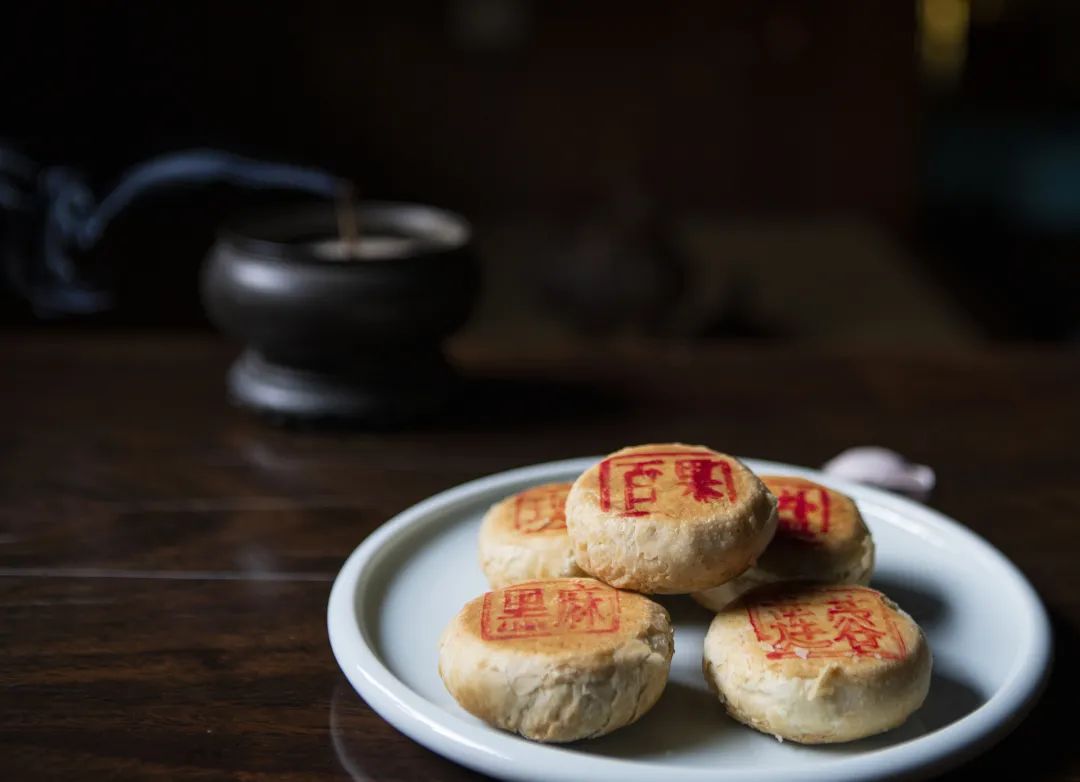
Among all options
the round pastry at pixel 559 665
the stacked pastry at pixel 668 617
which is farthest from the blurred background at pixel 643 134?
the round pastry at pixel 559 665

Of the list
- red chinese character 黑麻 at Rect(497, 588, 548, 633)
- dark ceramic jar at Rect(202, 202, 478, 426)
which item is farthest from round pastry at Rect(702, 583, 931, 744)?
dark ceramic jar at Rect(202, 202, 478, 426)

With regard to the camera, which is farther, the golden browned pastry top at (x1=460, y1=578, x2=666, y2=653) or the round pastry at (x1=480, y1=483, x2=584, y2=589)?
the round pastry at (x1=480, y1=483, x2=584, y2=589)

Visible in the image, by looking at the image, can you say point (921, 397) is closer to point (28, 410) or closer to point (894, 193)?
point (28, 410)

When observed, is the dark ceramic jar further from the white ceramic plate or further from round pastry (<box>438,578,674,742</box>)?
round pastry (<box>438,578,674,742</box>)

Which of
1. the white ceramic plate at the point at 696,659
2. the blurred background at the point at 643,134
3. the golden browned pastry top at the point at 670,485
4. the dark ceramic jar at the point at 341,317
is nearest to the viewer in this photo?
the white ceramic plate at the point at 696,659

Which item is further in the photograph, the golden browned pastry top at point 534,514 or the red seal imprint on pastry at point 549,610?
the golden browned pastry top at point 534,514

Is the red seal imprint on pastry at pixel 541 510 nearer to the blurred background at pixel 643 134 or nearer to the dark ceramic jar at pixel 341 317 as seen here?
the dark ceramic jar at pixel 341 317

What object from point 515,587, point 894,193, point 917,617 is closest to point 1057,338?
point 894,193

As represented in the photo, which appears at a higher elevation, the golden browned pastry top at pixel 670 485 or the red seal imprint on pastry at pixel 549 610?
the golden browned pastry top at pixel 670 485
